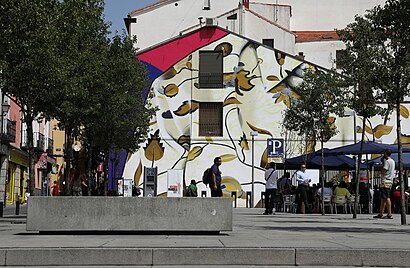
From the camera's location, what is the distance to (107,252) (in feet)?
33.4

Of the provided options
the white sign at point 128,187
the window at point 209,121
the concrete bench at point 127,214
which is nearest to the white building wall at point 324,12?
the window at point 209,121

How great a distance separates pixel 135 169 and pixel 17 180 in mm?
10812

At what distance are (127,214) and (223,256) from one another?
352 centimetres

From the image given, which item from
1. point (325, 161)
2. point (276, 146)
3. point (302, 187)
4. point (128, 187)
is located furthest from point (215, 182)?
point (276, 146)

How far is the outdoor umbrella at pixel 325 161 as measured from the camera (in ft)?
102

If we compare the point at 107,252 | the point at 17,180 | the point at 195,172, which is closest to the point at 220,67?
the point at 195,172

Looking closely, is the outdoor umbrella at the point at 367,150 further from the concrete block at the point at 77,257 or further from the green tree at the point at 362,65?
the concrete block at the point at 77,257

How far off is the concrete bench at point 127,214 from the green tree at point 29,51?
5.62 metres

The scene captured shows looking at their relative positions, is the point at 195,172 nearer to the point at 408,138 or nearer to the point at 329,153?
the point at 408,138

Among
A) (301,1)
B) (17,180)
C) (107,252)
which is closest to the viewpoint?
(107,252)

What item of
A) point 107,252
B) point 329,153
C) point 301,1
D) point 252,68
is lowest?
point 107,252

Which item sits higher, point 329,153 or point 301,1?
point 301,1

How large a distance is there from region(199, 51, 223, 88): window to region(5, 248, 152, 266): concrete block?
36.2m

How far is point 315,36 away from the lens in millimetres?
60938
